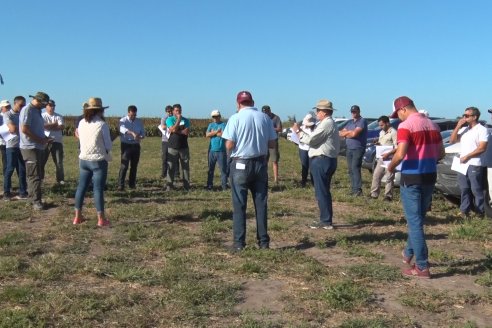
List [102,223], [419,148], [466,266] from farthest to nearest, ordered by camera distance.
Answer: [102,223]
[466,266]
[419,148]

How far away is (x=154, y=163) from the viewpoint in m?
17.2

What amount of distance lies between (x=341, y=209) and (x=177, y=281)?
15.0 ft

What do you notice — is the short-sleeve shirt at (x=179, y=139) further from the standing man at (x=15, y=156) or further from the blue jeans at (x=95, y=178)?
the blue jeans at (x=95, y=178)

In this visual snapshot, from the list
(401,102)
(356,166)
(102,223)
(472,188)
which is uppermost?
(401,102)

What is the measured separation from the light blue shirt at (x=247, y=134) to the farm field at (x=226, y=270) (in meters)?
1.14

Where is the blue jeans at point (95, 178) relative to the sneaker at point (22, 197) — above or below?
above

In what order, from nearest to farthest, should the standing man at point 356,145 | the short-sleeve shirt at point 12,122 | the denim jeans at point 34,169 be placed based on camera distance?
the denim jeans at point 34,169 → the short-sleeve shirt at point 12,122 → the standing man at point 356,145

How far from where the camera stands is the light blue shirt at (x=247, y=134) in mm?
5965

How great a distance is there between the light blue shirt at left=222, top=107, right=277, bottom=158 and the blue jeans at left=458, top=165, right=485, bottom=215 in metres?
3.70

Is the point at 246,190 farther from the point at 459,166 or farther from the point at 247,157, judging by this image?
the point at 459,166

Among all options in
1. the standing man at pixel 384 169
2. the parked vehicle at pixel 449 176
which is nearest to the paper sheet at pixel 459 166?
the parked vehicle at pixel 449 176

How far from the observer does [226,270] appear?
17.9ft

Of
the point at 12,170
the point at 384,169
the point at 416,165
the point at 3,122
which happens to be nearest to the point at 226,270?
the point at 416,165

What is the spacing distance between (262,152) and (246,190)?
468mm
